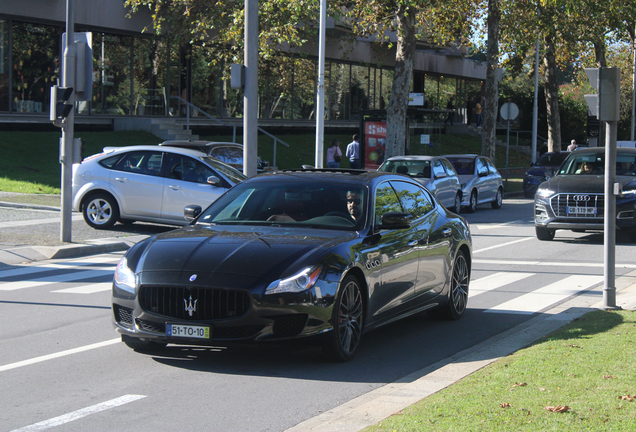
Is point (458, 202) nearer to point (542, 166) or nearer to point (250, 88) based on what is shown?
point (542, 166)

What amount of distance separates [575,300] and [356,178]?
391 cm

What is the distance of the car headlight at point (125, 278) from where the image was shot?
21.2 feet

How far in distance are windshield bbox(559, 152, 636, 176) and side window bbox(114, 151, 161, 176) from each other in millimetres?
8654

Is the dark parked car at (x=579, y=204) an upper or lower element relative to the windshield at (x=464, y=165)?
lower

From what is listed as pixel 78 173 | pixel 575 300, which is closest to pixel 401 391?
pixel 575 300

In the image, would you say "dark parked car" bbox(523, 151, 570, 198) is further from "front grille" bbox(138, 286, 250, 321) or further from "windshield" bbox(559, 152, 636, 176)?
"front grille" bbox(138, 286, 250, 321)

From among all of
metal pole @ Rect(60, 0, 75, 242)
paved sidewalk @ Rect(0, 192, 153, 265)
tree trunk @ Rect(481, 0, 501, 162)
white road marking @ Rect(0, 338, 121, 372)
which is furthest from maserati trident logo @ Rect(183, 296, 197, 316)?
tree trunk @ Rect(481, 0, 501, 162)

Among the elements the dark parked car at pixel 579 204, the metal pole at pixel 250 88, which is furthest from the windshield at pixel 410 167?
the metal pole at pixel 250 88

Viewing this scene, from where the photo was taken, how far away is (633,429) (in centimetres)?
458

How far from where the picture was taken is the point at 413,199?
8.52 meters

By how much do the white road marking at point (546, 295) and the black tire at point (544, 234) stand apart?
4.71 m

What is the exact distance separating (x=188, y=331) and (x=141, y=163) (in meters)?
11.1

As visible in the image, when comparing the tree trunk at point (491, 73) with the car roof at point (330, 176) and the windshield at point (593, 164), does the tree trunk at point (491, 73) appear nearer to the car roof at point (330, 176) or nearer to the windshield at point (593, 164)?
the windshield at point (593, 164)

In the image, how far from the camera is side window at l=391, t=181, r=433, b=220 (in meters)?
8.27
